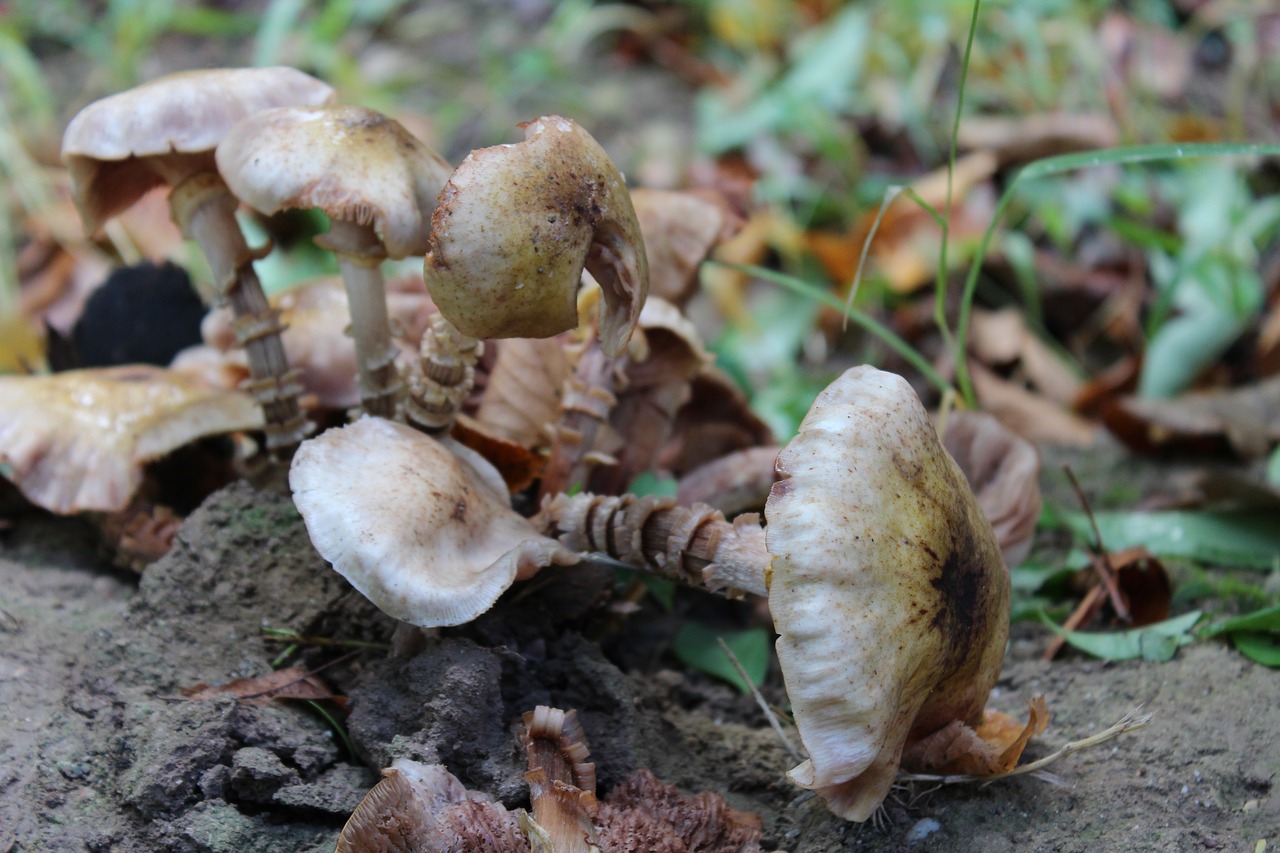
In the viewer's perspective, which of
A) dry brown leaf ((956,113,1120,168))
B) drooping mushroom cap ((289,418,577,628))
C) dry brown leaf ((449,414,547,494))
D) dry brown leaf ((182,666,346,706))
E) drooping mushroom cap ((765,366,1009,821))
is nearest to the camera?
drooping mushroom cap ((765,366,1009,821))

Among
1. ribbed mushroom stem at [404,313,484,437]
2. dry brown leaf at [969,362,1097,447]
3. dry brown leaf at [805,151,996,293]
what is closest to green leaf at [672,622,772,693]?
ribbed mushroom stem at [404,313,484,437]

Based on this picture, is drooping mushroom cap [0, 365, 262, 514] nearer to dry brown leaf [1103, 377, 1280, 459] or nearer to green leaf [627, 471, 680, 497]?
green leaf [627, 471, 680, 497]

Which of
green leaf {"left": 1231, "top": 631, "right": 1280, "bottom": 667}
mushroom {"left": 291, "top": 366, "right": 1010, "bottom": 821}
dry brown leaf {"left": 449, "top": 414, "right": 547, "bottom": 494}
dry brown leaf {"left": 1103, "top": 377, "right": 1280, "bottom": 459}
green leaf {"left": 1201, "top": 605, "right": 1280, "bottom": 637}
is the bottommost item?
dry brown leaf {"left": 1103, "top": 377, "right": 1280, "bottom": 459}

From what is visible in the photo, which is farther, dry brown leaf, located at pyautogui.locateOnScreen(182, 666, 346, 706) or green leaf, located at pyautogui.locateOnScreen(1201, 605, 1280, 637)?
green leaf, located at pyautogui.locateOnScreen(1201, 605, 1280, 637)

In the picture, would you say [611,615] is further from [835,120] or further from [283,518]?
[835,120]

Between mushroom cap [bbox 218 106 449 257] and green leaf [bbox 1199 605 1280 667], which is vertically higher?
mushroom cap [bbox 218 106 449 257]

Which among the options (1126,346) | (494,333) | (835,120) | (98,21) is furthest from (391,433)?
(98,21)

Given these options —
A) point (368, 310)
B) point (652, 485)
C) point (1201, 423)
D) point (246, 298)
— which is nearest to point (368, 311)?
point (368, 310)
